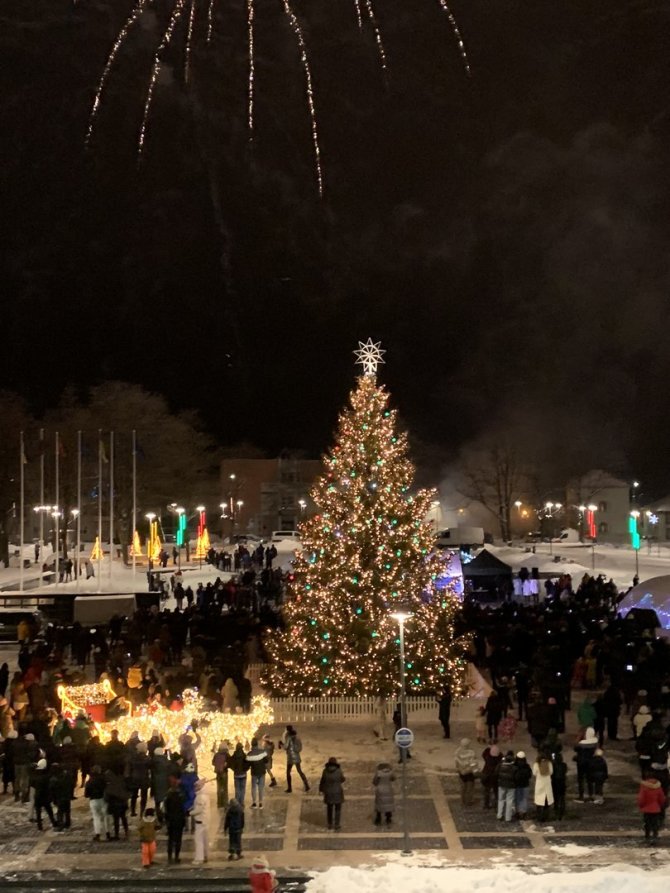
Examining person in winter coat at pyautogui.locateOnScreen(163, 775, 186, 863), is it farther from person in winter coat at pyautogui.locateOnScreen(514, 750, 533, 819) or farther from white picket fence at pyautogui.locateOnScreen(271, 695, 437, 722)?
white picket fence at pyautogui.locateOnScreen(271, 695, 437, 722)

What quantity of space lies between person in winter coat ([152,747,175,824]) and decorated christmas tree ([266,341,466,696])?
6.12 m

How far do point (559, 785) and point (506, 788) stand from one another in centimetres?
75

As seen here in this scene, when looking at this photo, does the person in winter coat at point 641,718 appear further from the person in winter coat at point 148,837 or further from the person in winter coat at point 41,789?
the person in winter coat at point 41,789

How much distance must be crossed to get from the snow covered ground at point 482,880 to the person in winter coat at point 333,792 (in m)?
1.72

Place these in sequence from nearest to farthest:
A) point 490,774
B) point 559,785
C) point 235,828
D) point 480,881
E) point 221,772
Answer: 1. point 480,881
2. point 235,828
3. point 559,785
4. point 490,774
5. point 221,772

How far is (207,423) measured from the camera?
99.3 meters

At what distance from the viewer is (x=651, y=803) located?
12.0 m

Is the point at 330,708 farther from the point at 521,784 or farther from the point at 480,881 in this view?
the point at 480,881

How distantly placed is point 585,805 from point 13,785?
27.7 ft

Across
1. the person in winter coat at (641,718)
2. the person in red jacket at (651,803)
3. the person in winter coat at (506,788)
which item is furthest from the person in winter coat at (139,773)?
the person in winter coat at (641,718)

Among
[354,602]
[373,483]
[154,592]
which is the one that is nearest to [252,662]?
[354,602]

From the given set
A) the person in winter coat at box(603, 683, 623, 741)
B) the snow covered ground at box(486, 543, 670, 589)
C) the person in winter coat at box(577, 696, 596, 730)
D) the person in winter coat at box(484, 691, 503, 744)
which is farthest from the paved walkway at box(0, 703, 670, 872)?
the snow covered ground at box(486, 543, 670, 589)

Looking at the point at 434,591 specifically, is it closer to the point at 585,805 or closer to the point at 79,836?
the point at 585,805

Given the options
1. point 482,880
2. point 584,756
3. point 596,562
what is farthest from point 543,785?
point 596,562
